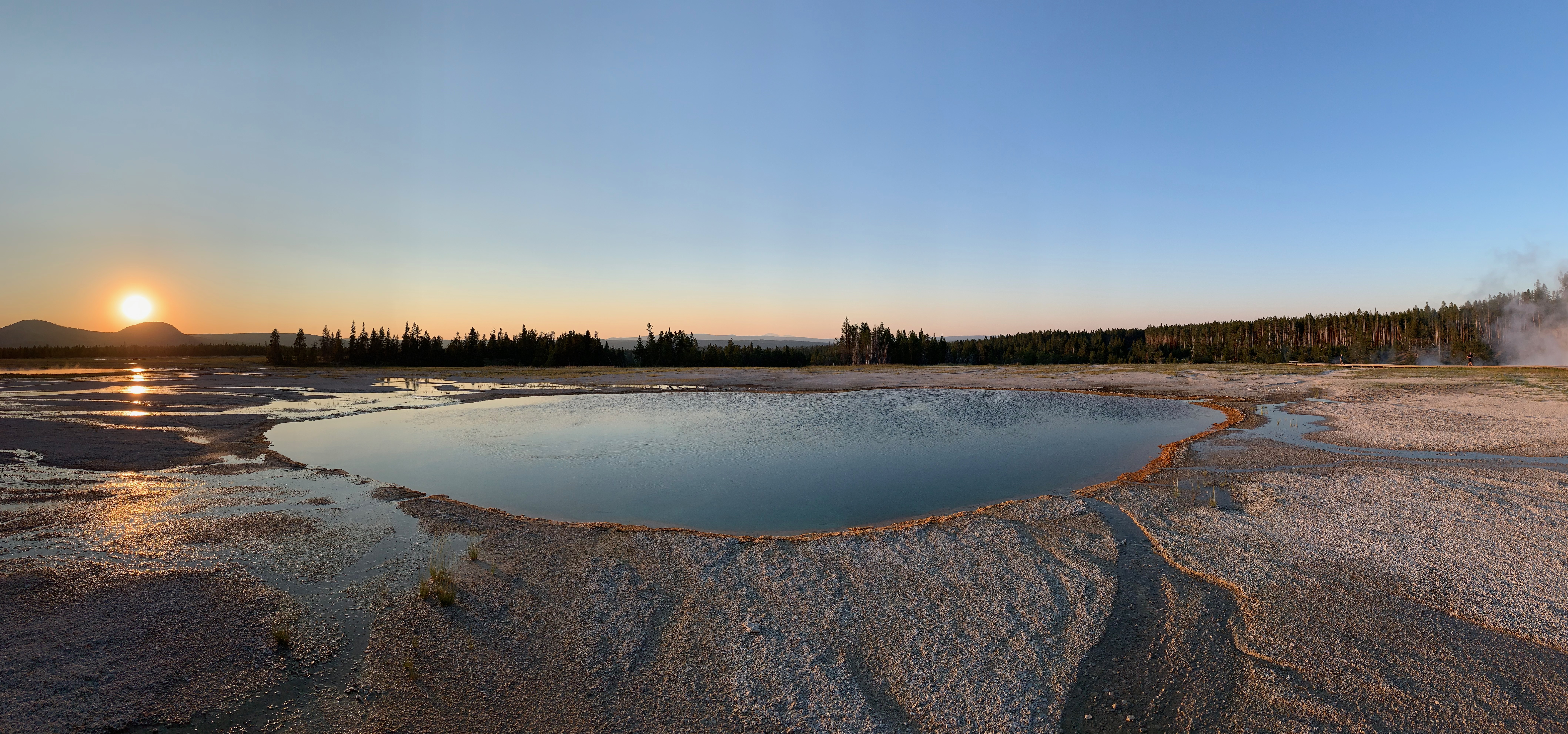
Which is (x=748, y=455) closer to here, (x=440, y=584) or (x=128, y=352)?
(x=440, y=584)

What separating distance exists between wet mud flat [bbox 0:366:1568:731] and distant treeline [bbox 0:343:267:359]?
153324mm

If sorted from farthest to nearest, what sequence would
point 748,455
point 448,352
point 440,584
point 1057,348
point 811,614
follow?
point 1057,348 → point 448,352 → point 748,455 → point 440,584 → point 811,614

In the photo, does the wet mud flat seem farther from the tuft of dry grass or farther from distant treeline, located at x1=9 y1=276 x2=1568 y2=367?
distant treeline, located at x1=9 y1=276 x2=1568 y2=367

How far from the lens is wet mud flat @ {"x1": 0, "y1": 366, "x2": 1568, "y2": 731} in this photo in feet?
16.6

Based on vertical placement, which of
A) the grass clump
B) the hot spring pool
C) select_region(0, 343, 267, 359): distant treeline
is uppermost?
select_region(0, 343, 267, 359): distant treeline

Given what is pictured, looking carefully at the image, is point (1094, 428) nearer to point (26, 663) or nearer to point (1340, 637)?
point (1340, 637)

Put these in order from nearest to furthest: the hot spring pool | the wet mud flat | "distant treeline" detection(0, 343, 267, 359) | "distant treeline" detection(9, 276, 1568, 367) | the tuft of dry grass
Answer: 1. the wet mud flat
2. the tuft of dry grass
3. the hot spring pool
4. "distant treeline" detection(9, 276, 1568, 367)
5. "distant treeline" detection(0, 343, 267, 359)

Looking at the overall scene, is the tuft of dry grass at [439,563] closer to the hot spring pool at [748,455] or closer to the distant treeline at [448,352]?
the hot spring pool at [748,455]

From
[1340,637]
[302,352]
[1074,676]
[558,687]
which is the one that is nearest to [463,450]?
[558,687]

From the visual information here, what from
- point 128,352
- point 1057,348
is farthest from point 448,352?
point 1057,348

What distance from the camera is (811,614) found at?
6793 millimetres

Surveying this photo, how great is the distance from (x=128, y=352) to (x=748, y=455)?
190 metres

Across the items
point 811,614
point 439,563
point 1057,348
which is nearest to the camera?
point 811,614

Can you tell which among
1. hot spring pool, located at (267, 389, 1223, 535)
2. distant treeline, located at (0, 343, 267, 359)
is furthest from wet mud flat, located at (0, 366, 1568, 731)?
distant treeline, located at (0, 343, 267, 359)
